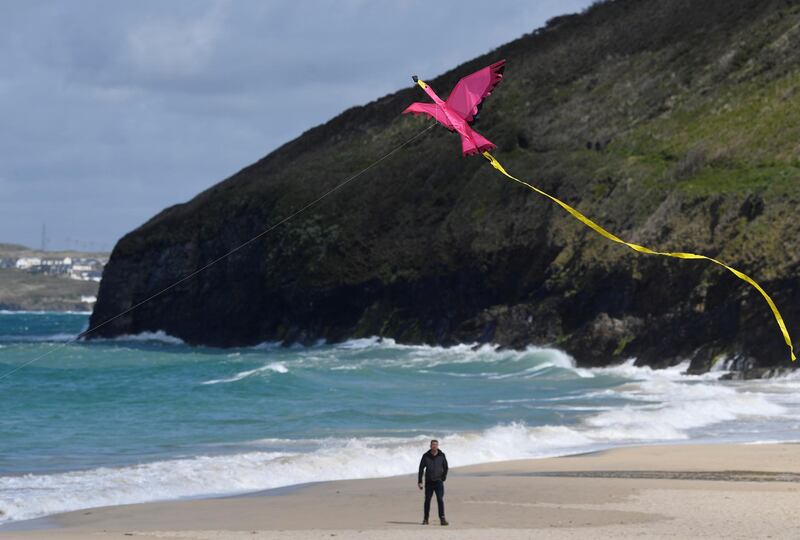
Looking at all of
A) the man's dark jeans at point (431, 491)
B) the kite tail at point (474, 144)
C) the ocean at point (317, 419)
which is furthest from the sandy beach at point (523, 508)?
the kite tail at point (474, 144)

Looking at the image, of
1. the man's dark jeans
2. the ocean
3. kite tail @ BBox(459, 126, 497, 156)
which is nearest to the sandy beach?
the man's dark jeans

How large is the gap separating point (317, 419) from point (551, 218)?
99.8ft

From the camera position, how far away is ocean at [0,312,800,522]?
2241 centimetres

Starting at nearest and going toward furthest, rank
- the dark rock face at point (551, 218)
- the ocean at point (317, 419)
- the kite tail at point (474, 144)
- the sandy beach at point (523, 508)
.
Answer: the sandy beach at point (523, 508) → the kite tail at point (474, 144) → the ocean at point (317, 419) → the dark rock face at point (551, 218)

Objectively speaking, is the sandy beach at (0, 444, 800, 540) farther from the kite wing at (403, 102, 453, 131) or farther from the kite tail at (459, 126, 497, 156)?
the kite wing at (403, 102, 453, 131)

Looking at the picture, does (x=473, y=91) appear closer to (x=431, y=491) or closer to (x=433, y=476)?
(x=433, y=476)

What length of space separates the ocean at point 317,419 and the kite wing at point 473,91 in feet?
23.6

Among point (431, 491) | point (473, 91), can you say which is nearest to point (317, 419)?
point (431, 491)

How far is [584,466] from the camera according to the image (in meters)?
22.3

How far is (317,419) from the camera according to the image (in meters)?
31.6

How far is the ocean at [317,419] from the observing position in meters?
22.4

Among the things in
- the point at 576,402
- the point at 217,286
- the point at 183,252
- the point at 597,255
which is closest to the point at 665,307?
the point at 597,255

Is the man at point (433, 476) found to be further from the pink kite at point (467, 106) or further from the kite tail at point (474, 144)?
the pink kite at point (467, 106)

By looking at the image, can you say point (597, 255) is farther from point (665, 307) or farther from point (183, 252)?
point (183, 252)
